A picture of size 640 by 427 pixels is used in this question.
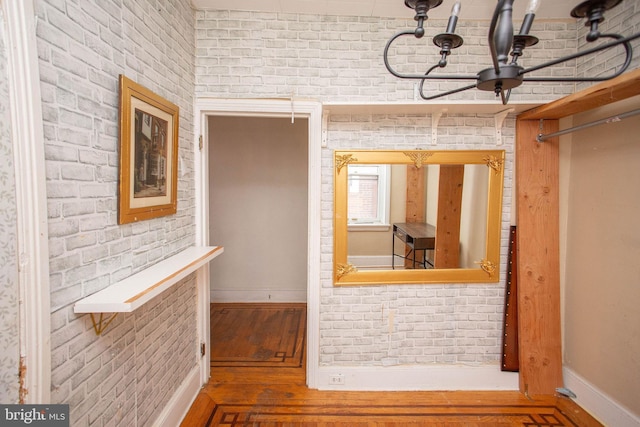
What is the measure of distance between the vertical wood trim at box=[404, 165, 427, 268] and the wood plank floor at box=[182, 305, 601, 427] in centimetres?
96

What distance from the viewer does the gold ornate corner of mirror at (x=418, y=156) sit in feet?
6.93

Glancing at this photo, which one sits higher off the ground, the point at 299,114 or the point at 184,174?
the point at 299,114

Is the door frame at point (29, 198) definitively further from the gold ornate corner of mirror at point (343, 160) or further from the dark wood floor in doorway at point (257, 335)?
the dark wood floor in doorway at point (257, 335)

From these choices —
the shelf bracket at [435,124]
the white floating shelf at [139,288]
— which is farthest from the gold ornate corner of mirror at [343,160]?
the white floating shelf at [139,288]

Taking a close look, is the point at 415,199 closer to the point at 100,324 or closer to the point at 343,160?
the point at 343,160

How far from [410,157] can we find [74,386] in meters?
2.10

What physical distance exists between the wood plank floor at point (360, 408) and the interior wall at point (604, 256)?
0.38 meters

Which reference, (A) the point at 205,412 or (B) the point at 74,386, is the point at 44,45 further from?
(A) the point at 205,412

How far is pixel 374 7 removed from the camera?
199 centimetres

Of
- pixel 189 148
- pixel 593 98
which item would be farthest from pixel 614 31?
pixel 189 148

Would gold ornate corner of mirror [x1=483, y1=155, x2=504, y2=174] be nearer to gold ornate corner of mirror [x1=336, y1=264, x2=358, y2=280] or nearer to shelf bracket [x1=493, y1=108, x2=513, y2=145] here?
shelf bracket [x1=493, y1=108, x2=513, y2=145]

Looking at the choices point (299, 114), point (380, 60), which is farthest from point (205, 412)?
point (380, 60)

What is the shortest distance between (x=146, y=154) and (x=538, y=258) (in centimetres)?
256

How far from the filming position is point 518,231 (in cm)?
213
